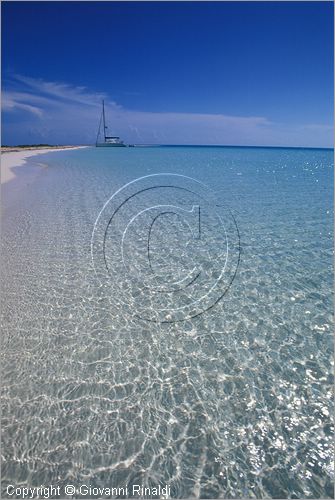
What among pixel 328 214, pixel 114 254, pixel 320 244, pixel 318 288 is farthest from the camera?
pixel 328 214

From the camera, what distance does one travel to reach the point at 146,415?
15.9ft

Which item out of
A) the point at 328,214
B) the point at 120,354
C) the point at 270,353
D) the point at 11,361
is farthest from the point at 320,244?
the point at 11,361

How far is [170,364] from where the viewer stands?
5879mm

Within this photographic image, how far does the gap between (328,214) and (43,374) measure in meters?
18.0

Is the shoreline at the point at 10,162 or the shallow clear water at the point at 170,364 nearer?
the shallow clear water at the point at 170,364

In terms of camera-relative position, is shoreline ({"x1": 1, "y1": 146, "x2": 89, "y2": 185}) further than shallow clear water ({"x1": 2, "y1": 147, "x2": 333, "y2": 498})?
Yes

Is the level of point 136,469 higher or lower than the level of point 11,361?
lower

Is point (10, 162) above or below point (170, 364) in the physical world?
above

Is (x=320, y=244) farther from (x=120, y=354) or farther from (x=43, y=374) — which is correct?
(x=43, y=374)

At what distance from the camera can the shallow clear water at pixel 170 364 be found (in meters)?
4.17

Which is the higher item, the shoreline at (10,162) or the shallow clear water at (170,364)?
the shoreline at (10,162)

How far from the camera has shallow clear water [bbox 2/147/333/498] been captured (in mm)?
4168

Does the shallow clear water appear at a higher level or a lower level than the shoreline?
lower

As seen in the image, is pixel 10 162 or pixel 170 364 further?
pixel 10 162
